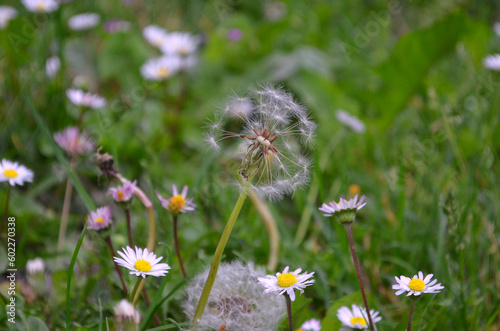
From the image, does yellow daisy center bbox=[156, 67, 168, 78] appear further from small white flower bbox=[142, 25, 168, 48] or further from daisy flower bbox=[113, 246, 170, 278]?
daisy flower bbox=[113, 246, 170, 278]

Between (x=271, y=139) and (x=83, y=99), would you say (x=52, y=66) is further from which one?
(x=271, y=139)

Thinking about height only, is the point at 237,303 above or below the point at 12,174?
below

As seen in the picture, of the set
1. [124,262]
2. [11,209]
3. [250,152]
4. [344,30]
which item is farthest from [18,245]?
[344,30]

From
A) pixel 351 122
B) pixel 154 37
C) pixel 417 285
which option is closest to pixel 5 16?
pixel 154 37

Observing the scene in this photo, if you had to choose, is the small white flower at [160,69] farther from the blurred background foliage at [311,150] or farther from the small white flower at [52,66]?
the small white flower at [52,66]

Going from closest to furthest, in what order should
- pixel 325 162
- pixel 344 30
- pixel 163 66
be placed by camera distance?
1. pixel 325 162
2. pixel 163 66
3. pixel 344 30

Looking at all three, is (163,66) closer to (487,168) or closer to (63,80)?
(63,80)
